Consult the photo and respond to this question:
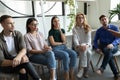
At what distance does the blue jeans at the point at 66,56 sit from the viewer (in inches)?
118

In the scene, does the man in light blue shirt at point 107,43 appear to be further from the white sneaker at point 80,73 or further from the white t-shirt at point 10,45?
the white t-shirt at point 10,45

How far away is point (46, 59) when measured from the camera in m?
2.75

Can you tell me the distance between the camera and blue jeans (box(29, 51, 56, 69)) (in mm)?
2723

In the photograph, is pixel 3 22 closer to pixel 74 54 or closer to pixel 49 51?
pixel 49 51

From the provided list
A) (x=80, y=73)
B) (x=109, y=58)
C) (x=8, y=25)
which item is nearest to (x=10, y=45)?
(x=8, y=25)

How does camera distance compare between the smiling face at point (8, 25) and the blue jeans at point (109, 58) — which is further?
the blue jeans at point (109, 58)

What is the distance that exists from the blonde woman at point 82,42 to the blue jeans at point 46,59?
0.68m

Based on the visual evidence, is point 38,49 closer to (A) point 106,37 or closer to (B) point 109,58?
(B) point 109,58

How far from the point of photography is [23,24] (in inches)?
155

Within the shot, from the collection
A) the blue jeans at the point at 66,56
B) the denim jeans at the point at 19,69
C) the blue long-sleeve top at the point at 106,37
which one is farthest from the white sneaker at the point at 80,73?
the denim jeans at the point at 19,69

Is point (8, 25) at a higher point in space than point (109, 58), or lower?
higher

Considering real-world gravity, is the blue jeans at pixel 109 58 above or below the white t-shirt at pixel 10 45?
below

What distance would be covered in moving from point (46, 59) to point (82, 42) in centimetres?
94

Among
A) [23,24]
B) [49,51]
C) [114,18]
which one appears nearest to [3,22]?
[49,51]
